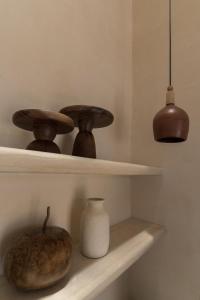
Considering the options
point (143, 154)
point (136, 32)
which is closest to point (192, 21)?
point (136, 32)

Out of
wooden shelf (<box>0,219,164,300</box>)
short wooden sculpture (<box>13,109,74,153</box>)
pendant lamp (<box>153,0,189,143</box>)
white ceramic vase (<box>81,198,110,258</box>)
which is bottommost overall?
wooden shelf (<box>0,219,164,300</box>)

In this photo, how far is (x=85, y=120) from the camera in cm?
64

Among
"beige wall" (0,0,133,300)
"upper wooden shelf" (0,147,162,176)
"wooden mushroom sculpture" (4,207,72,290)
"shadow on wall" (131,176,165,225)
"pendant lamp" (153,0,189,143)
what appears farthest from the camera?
Answer: "shadow on wall" (131,176,165,225)

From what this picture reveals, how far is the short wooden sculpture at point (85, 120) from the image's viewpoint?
0.59 meters

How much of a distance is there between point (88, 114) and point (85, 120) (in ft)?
0.12

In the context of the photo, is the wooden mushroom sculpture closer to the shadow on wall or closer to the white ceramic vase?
the white ceramic vase

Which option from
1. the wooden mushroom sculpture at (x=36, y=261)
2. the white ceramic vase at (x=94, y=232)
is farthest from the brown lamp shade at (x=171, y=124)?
the wooden mushroom sculpture at (x=36, y=261)

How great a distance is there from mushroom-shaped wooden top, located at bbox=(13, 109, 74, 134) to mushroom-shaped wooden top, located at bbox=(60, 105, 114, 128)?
0.08 metres

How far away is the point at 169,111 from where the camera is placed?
713 millimetres

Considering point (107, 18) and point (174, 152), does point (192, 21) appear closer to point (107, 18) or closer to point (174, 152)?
point (107, 18)

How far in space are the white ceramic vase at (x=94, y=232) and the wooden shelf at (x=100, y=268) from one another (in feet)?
0.09

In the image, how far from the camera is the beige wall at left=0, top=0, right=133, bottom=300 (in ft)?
1.81

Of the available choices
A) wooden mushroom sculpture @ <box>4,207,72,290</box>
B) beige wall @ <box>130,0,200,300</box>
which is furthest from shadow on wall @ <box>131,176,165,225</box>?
wooden mushroom sculpture @ <box>4,207,72,290</box>

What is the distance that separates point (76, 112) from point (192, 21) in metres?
0.85
